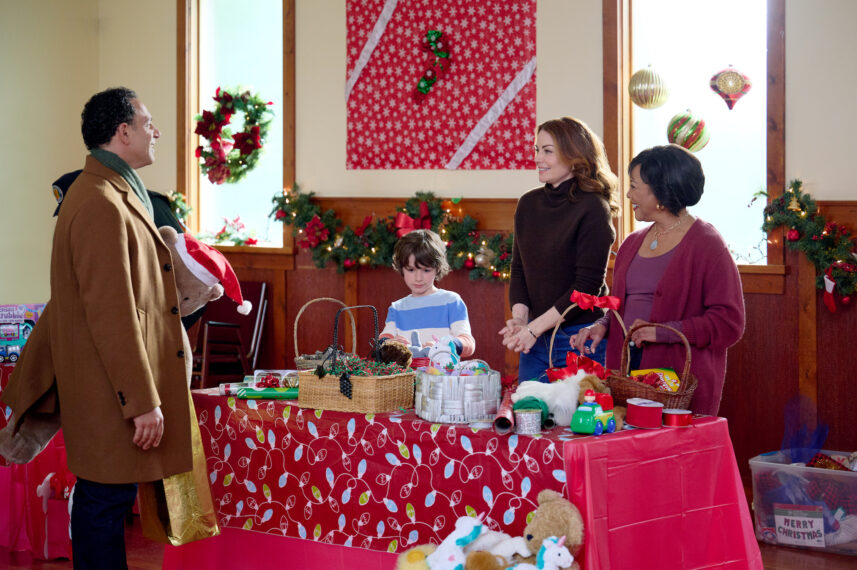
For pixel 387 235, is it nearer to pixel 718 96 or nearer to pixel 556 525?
pixel 718 96

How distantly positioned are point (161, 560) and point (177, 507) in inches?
42.4

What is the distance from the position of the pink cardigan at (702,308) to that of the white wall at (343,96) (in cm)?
218

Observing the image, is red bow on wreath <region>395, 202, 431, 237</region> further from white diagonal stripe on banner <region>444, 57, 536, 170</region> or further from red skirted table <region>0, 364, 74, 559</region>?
red skirted table <region>0, 364, 74, 559</region>

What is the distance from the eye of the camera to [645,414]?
7.32ft

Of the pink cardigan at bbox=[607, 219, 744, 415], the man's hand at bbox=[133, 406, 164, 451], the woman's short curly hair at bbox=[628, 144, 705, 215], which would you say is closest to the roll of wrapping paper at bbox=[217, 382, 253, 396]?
the man's hand at bbox=[133, 406, 164, 451]

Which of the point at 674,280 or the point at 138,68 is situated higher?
the point at 138,68

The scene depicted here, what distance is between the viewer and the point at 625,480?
7.04 ft

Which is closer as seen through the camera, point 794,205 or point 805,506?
point 805,506

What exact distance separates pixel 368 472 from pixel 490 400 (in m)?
0.39

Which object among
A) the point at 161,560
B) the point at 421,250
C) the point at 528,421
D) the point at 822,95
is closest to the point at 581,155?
the point at 421,250

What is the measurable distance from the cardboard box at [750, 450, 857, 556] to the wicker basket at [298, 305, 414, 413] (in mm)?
1830

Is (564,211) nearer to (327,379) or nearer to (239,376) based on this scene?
(327,379)

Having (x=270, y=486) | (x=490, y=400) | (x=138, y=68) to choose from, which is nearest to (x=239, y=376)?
(x=138, y=68)

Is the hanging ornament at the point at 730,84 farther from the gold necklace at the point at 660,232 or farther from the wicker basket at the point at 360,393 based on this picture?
the wicker basket at the point at 360,393
